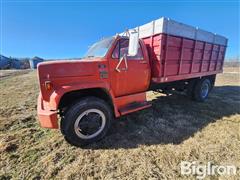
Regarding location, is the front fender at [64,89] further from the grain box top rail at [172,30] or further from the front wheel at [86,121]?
the grain box top rail at [172,30]

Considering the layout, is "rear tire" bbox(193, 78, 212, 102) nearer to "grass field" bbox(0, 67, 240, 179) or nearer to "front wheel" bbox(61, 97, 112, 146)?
"grass field" bbox(0, 67, 240, 179)

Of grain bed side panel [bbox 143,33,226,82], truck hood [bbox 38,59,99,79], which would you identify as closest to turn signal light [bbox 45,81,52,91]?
truck hood [bbox 38,59,99,79]

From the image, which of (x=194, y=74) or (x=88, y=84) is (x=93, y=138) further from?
(x=194, y=74)

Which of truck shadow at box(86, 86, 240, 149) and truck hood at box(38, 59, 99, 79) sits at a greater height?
truck hood at box(38, 59, 99, 79)

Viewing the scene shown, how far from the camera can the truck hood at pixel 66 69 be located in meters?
2.49

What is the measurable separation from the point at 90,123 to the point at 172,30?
316 centimetres

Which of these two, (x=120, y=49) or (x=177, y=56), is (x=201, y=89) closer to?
(x=177, y=56)

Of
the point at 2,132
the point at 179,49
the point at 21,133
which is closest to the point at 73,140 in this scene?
the point at 21,133

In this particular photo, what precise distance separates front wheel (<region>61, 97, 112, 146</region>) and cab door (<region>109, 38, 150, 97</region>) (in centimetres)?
59

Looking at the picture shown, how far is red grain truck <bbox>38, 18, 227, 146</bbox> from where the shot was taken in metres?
2.58

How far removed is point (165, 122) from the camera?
150 inches

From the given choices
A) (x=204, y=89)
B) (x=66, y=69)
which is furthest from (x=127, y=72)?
(x=204, y=89)

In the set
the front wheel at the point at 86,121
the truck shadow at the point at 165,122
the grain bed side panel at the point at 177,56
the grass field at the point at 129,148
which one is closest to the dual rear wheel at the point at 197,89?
the truck shadow at the point at 165,122

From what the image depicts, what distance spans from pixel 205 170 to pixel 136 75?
234cm
